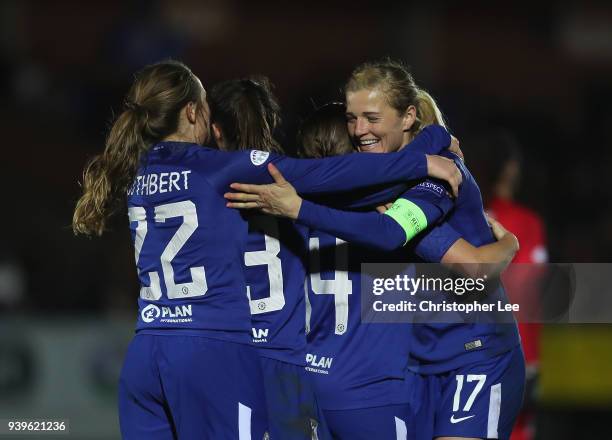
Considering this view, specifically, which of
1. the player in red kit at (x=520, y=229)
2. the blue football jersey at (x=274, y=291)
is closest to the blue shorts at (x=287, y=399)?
the blue football jersey at (x=274, y=291)

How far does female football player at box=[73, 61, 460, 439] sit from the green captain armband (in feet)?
0.40

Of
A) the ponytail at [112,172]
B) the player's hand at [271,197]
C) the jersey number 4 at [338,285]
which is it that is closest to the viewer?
the player's hand at [271,197]

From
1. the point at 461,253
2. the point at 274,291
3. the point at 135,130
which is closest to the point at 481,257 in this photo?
the point at 461,253

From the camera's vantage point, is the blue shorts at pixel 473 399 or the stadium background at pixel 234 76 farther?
the stadium background at pixel 234 76

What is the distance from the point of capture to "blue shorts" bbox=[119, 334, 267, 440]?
370cm

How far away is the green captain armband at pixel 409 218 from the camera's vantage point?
12.8 feet

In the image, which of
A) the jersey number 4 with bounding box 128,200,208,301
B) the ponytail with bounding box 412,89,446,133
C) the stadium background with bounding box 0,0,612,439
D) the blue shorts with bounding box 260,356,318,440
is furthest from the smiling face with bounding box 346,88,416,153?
the stadium background with bounding box 0,0,612,439

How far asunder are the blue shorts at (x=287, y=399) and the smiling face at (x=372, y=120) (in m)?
0.89

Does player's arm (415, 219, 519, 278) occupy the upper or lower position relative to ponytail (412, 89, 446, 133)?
lower

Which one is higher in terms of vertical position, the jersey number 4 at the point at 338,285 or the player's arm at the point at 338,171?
the player's arm at the point at 338,171

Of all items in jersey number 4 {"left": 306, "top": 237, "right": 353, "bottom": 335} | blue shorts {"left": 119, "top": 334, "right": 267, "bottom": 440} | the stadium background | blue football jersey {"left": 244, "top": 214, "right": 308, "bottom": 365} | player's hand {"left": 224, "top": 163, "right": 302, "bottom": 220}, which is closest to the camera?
blue shorts {"left": 119, "top": 334, "right": 267, "bottom": 440}

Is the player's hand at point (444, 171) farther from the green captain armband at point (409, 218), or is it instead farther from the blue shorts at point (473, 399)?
the blue shorts at point (473, 399)

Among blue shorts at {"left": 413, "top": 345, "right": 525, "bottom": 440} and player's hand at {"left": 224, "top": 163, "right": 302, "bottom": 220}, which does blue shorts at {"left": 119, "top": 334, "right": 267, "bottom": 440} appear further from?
blue shorts at {"left": 413, "top": 345, "right": 525, "bottom": 440}

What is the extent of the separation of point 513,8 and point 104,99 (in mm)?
8148
